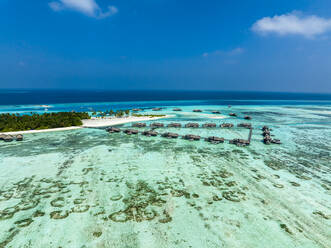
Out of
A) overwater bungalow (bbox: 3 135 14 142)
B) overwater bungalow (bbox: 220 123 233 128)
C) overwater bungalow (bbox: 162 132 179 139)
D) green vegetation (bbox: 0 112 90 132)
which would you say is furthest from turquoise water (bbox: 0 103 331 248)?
overwater bungalow (bbox: 220 123 233 128)

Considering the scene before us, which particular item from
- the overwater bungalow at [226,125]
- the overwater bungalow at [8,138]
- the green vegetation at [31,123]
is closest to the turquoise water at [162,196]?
the overwater bungalow at [8,138]

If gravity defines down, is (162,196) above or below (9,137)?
below

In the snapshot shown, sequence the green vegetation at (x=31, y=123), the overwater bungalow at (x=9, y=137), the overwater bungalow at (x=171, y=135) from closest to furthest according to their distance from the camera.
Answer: the overwater bungalow at (x=9, y=137) → the overwater bungalow at (x=171, y=135) → the green vegetation at (x=31, y=123)

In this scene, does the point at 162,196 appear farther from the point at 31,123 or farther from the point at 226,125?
the point at 31,123

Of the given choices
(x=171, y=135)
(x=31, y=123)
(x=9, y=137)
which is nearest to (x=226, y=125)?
(x=171, y=135)

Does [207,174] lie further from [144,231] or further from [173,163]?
[144,231]

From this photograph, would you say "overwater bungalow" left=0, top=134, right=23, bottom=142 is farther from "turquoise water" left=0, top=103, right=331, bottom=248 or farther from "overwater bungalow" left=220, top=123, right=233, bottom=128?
"overwater bungalow" left=220, top=123, right=233, bottom=128

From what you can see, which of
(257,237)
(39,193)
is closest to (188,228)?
(257,237)

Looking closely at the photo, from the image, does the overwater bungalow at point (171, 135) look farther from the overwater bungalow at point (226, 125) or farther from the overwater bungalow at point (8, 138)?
the overwater bungalow at point (8, 138)
